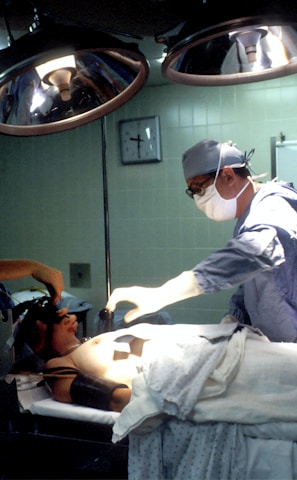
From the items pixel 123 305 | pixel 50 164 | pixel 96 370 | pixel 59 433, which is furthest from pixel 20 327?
pixel 50 164

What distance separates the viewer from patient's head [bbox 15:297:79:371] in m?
2.13

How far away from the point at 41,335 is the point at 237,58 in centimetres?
150

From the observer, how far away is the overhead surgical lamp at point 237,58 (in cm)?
136

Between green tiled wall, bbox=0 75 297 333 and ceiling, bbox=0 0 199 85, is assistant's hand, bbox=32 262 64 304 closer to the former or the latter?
ceiling, bbox=0 0 199 85

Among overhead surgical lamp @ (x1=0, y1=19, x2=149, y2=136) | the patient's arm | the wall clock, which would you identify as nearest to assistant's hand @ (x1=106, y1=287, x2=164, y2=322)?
the patient's arm

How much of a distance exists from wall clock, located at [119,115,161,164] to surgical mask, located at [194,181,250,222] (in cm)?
180

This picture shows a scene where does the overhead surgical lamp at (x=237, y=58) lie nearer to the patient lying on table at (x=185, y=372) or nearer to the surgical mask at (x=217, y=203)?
the surgical mask at (x=217, y=203)

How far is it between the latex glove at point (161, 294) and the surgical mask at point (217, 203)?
66 centimetres

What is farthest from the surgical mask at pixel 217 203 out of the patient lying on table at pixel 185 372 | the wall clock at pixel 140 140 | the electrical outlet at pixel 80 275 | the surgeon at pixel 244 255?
the electrical outlet at pixel 80 275

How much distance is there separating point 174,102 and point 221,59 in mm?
2528

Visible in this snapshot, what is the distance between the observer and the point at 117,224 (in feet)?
13.7

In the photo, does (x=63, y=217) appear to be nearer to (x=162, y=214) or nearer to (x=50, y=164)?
(x=50, y=164)

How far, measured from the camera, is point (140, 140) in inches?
158

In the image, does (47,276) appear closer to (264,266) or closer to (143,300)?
(143,300)
